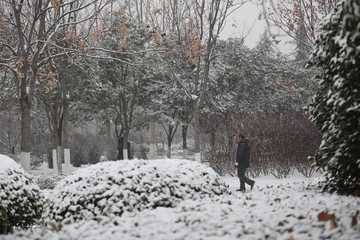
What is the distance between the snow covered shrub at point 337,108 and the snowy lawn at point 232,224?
661 millimetres

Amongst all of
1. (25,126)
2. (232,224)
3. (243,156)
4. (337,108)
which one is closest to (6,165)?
(232,224)

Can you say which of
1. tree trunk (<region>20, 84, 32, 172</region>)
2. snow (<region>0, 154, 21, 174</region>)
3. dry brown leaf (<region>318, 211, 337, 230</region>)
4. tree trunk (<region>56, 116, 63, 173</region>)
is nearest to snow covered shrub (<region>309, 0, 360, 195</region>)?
dry brown leaf (<region>318, 211, 337, 230</region>)

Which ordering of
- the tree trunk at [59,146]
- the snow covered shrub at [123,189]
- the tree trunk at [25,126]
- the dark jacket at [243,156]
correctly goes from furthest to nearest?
the tree trunk at [59,146]
the tree trunk at [25,126]
the dark jacket at [243,156]
the snow covered shrub at [123,189]

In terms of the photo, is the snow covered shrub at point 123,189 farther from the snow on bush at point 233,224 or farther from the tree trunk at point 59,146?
the tree trunk at point 59,146

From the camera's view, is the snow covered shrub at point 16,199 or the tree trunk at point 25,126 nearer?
the snow covered shrub at point 16,199

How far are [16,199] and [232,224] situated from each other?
4029 millimetres

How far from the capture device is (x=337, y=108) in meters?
4.86

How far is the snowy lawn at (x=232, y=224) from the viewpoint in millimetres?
3335

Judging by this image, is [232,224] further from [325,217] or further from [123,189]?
[123,189]

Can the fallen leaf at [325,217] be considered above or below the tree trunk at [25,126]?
below

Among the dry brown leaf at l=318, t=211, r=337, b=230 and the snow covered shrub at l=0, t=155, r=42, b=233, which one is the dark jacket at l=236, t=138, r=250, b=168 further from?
the dry brown leaf at l=318, t=211, r=337, b=230

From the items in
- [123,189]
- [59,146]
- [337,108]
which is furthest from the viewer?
[59,146]

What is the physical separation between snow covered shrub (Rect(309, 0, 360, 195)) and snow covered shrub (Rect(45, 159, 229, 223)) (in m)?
1.93

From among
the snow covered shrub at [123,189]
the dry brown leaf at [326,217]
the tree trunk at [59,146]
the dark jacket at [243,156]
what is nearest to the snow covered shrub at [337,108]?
the dry brown leaf at [326,217]
